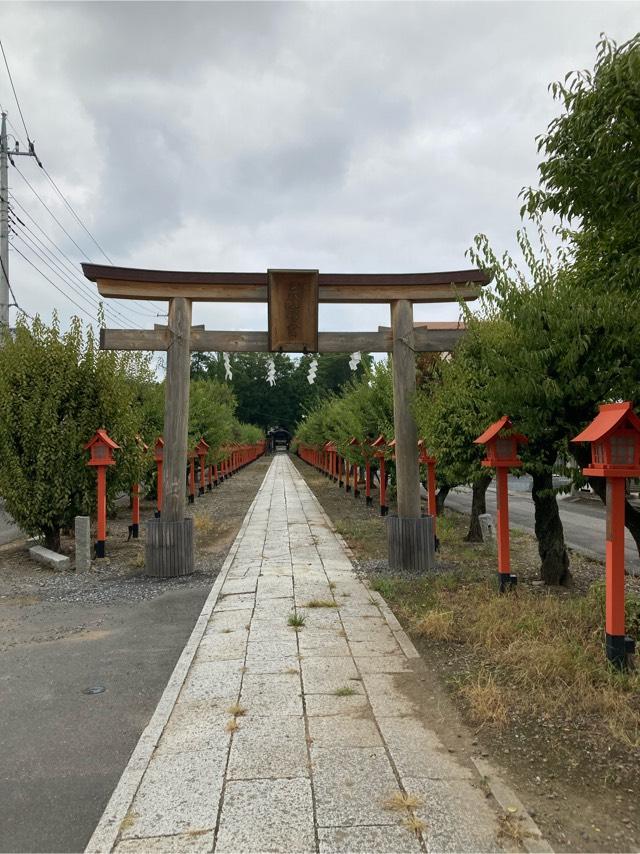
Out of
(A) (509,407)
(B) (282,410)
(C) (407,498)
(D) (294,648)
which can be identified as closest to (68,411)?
(C) (407,498)

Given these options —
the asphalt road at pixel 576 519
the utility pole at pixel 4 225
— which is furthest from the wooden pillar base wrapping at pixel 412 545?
the utility pole at pixel 4 225

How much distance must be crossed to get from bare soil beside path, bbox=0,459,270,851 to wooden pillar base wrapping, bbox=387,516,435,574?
267cm

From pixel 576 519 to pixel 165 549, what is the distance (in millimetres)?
12491

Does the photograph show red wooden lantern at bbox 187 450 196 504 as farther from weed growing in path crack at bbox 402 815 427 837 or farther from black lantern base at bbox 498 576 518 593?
weed growing in path crack at bbox 402 815 427 837

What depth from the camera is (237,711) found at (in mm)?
4062

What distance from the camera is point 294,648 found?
17.8 ft

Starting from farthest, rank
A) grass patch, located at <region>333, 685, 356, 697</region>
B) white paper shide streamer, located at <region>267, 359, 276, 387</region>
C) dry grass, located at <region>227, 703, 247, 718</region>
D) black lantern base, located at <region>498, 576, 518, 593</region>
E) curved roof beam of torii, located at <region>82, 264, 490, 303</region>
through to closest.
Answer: white paper shide streamer, located at <region>267, 359, 276, 387</region> < curved roof beam of torii, located at <region>82, 264, 490, 303</region> < black lantern base, located at <region>498, 576, 518, 593</region> < grass patch, located at <region>333, 685, 356, 697</region> < dry grass, located at <region>227, 703, 247, 718</region>

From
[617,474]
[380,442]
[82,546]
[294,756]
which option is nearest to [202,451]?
[380,442]

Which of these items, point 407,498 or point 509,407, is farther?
point 407,498

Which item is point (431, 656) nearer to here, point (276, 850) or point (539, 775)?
point (539, 775)

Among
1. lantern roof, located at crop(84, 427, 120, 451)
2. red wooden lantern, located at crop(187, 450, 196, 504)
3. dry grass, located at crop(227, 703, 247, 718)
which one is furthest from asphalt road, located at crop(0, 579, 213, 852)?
red wooden lantern, located at crop(187, 450, 196, 504)

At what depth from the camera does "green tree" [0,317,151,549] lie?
9781mm

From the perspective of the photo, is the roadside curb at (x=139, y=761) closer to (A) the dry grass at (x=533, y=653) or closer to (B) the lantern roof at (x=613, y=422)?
(A) the dry grass at (x=533, y=653)

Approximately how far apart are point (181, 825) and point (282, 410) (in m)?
82.2
